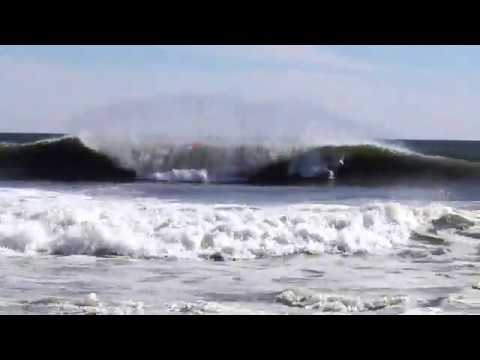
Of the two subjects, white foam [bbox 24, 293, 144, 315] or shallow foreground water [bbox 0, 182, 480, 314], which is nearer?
white foam [bbox 24, 293, 144, 315]

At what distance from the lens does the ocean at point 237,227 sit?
3.57 meters

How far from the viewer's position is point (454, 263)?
400cm

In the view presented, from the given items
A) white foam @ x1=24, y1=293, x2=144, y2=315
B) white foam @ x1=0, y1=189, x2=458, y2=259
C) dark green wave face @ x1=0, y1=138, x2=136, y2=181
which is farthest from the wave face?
white foam @ x1=24, y1=293, x2=144, y2=315

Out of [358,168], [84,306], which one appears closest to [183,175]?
[358,168]

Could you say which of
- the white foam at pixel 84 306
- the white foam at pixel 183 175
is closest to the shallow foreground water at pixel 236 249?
the white foam at pixel 84 306

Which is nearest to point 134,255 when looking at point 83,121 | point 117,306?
point 117,306

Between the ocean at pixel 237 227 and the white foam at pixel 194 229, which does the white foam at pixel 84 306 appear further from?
the white foam at pixel 194 229

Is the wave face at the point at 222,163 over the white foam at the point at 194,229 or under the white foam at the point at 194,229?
over

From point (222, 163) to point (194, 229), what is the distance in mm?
1024

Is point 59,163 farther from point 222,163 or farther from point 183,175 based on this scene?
point 222,163

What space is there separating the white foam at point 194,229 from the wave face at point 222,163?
557 mm

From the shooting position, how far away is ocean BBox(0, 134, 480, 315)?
3566 millimetres

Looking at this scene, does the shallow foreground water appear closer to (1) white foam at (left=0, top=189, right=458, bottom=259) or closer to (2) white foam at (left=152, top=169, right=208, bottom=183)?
(1) white foam at (left=0, top=189, right=458, bottom=259)
